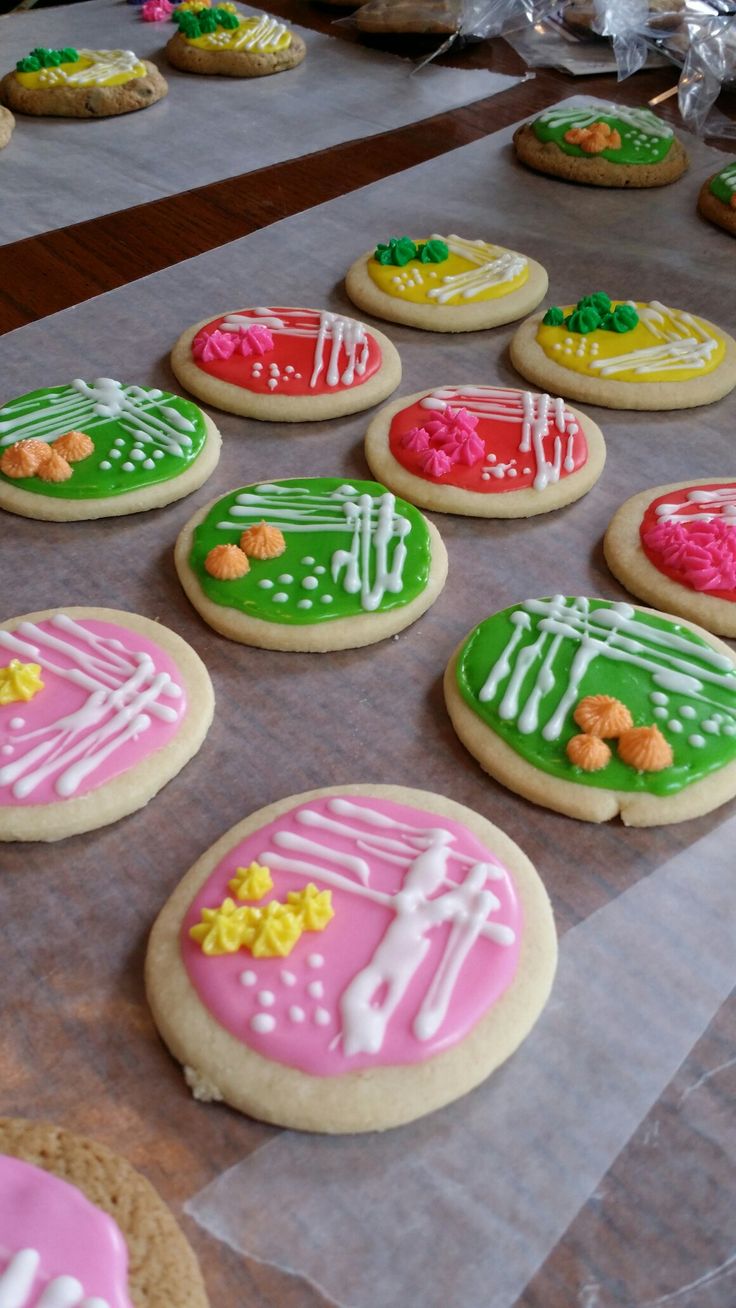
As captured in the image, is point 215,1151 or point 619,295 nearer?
point 215,1151

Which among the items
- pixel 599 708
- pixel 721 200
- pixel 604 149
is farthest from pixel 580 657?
pixel 604 149

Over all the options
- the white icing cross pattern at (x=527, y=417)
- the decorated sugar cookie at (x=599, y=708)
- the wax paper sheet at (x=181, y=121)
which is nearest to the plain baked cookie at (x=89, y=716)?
the decorated sugar cookie at (x=599, y=708)

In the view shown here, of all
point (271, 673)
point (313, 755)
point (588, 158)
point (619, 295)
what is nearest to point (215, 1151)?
point (313, 755)

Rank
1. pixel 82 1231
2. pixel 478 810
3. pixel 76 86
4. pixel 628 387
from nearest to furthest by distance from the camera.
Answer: pixel 82 1231, pixel 478 810, pixel 628 387, pixel 76 86

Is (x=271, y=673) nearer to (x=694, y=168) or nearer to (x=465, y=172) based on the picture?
(x=465, y=172)

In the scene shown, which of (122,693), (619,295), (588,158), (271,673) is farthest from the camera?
(588,158)

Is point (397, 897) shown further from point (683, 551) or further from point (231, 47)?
point (231, 47)
